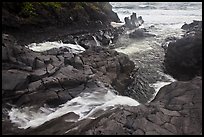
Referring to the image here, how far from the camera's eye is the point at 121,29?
4528 cm

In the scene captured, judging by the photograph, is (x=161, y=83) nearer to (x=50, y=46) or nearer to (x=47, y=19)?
(x=50, y=46)

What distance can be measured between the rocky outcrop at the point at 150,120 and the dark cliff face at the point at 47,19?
62.1ft

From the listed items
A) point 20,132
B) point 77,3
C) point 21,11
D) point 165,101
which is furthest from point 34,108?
point 77,3

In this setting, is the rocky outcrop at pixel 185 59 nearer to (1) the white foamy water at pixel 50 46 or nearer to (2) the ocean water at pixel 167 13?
(1) the white foamy water at pixel 50 46

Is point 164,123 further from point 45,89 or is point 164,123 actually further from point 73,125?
point 45,89

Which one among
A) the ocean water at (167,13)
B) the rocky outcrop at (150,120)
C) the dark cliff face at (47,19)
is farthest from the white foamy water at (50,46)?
the ocean water at (167,13)

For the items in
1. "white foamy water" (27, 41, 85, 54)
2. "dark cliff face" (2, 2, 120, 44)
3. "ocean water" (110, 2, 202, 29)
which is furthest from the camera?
"ocean water" (110, 2, 202, 29)

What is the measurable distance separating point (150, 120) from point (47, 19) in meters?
25.2

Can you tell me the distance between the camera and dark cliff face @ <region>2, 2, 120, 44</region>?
1244 inches

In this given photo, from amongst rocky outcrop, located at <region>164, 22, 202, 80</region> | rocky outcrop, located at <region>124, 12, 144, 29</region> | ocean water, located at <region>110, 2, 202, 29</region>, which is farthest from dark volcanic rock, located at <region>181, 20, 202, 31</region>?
rocky outcrop, located at <region>164, 22, 202, 80</region>

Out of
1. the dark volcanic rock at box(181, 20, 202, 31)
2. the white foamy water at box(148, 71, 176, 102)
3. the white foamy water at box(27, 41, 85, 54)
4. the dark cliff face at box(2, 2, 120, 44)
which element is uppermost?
the dark cliff face at box(2, 2, 120, 44)

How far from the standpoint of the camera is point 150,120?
41.7 feet

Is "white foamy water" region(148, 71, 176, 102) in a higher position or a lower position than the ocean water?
lower

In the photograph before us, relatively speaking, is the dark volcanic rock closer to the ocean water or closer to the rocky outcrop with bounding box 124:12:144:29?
the ocean water
